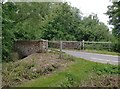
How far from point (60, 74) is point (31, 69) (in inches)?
44.9

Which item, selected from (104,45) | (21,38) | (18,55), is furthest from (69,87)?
(104,45)

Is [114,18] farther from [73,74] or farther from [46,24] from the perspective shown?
[73,74]

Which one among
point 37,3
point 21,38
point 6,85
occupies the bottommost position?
point 6,85

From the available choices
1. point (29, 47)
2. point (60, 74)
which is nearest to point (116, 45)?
point (29, 47)

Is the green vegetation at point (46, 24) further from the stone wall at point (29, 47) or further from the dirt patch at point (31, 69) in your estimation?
the dirt patch at point (31, 69)

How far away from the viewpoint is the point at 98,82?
7.36 metres

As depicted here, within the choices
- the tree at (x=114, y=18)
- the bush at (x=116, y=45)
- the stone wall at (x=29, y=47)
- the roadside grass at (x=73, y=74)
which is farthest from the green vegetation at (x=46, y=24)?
the bush at (x=116, y=45)

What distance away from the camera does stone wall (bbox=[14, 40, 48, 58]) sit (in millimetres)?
11781

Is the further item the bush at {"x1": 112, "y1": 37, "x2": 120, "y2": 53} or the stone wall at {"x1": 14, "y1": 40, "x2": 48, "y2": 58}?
the bush at {"x1": 112, "y1": 37, "x2": 120, "y2": 53}

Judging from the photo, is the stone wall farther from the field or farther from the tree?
the tree

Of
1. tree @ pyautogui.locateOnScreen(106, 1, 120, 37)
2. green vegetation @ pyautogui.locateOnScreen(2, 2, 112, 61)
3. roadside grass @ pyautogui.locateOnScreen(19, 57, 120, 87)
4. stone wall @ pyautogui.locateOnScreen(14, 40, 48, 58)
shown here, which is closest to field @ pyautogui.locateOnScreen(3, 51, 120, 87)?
roadside grass @ pyautogui.locateOnScreen(19, 57, 120, 87)

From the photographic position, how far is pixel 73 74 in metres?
7.81

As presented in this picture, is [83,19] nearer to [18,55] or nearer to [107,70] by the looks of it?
[18,55]

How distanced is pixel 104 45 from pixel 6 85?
1129cm
